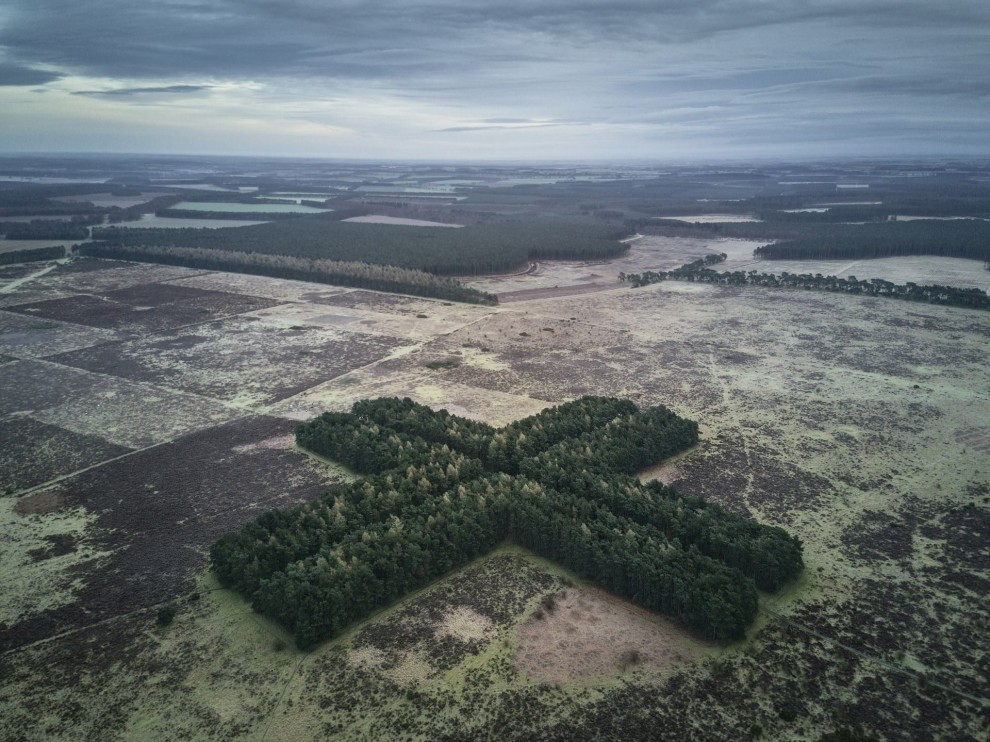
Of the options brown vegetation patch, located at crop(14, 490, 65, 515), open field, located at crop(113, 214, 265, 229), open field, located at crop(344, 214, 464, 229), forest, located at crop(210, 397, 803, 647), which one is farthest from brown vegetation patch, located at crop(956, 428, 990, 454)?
open field, located at crop(113, 214, 265, 229)

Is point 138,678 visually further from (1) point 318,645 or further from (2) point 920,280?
(2) point 920,280

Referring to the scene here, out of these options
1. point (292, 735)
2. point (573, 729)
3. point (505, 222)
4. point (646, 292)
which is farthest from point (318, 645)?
point (505, 222)

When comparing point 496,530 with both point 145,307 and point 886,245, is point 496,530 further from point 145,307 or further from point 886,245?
point 886,245

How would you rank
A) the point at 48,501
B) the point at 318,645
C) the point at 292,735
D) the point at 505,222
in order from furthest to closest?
the point at 505,222
the point at 48,501
the point at 318,645
the point at 292,735

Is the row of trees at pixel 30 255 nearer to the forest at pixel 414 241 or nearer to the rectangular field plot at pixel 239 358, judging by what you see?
the forest at pixel 414 241

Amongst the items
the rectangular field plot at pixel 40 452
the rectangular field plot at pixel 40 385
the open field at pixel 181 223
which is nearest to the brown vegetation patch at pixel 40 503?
the rectangular field plot at pixel 40 452

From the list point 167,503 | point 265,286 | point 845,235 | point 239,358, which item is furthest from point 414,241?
point 167,503
